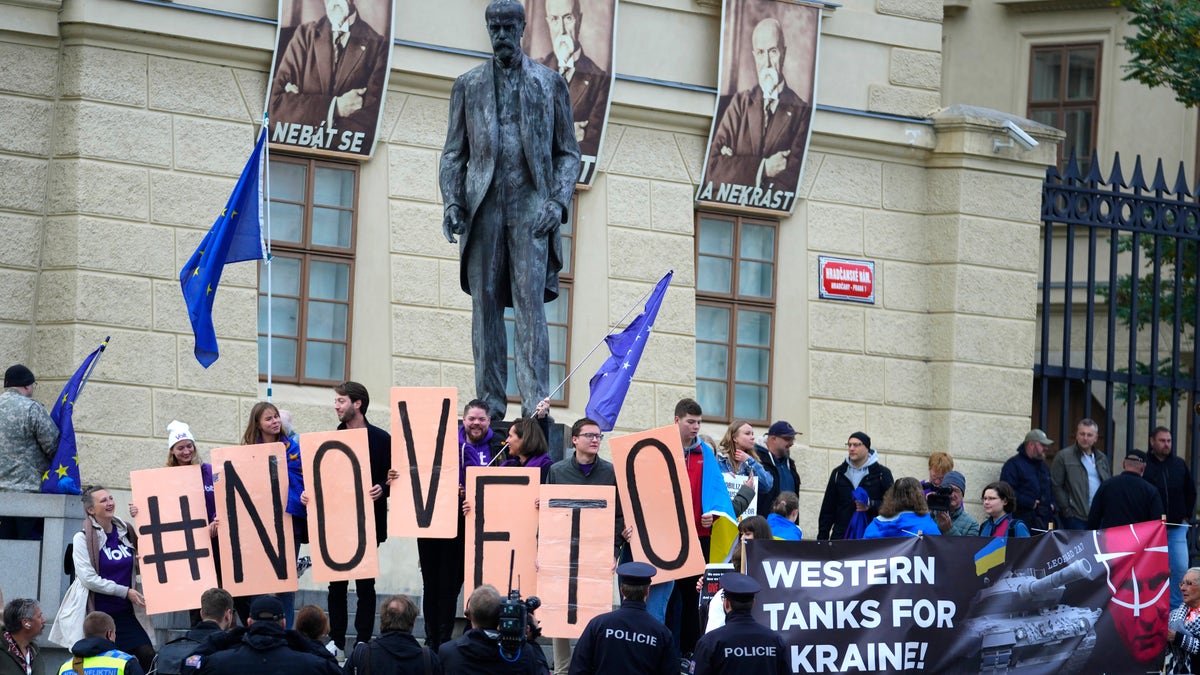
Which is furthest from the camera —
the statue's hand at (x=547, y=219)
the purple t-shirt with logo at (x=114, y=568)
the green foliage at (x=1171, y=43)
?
the green foliage at (x=1171, y=43)

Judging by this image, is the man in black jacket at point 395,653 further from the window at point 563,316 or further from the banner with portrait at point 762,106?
the banner with portrait at point 762,106

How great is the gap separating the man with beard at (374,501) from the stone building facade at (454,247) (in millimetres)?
4856

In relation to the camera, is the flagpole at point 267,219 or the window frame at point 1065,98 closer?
the flagpole at point 267,219

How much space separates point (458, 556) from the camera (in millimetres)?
13648

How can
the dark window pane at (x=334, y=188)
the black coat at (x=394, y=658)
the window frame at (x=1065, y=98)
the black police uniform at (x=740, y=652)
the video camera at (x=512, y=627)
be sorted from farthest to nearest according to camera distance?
1. the window frame at (x=1065, y=98)
2. the dark window pane at (x=334, y=188)
3. the black police uniform at (x=740, y=652)
4. the video camera at (x=512, y=627)
5. the black coat at (x=394, y=658)

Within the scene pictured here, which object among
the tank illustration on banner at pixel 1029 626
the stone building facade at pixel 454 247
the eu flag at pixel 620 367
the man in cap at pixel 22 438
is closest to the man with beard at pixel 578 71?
the stone building facade at pixel 454 247

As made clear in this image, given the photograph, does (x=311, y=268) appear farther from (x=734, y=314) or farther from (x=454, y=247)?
(x=734, y=314)

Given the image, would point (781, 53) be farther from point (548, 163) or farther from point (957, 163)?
point (548, 163)

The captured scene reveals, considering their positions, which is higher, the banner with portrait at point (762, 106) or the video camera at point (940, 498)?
the banner with portrait at point (762, 106)

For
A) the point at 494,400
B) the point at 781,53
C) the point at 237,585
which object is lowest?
the point at 237,585

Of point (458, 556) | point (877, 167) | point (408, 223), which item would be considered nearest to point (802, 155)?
point (877, 167)

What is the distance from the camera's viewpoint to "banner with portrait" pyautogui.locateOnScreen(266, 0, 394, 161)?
1916cm

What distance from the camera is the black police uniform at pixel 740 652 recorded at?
11.5 metres

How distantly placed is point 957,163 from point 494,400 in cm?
887
